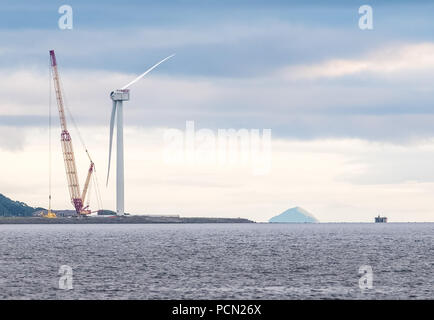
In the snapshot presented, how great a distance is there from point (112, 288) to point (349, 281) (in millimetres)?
33387

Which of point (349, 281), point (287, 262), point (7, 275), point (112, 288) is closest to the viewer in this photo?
point (112, 288)

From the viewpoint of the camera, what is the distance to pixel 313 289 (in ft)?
342

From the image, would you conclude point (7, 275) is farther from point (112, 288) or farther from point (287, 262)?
point (287, 262)

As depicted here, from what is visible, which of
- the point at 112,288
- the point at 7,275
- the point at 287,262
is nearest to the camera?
the point at 112,288
